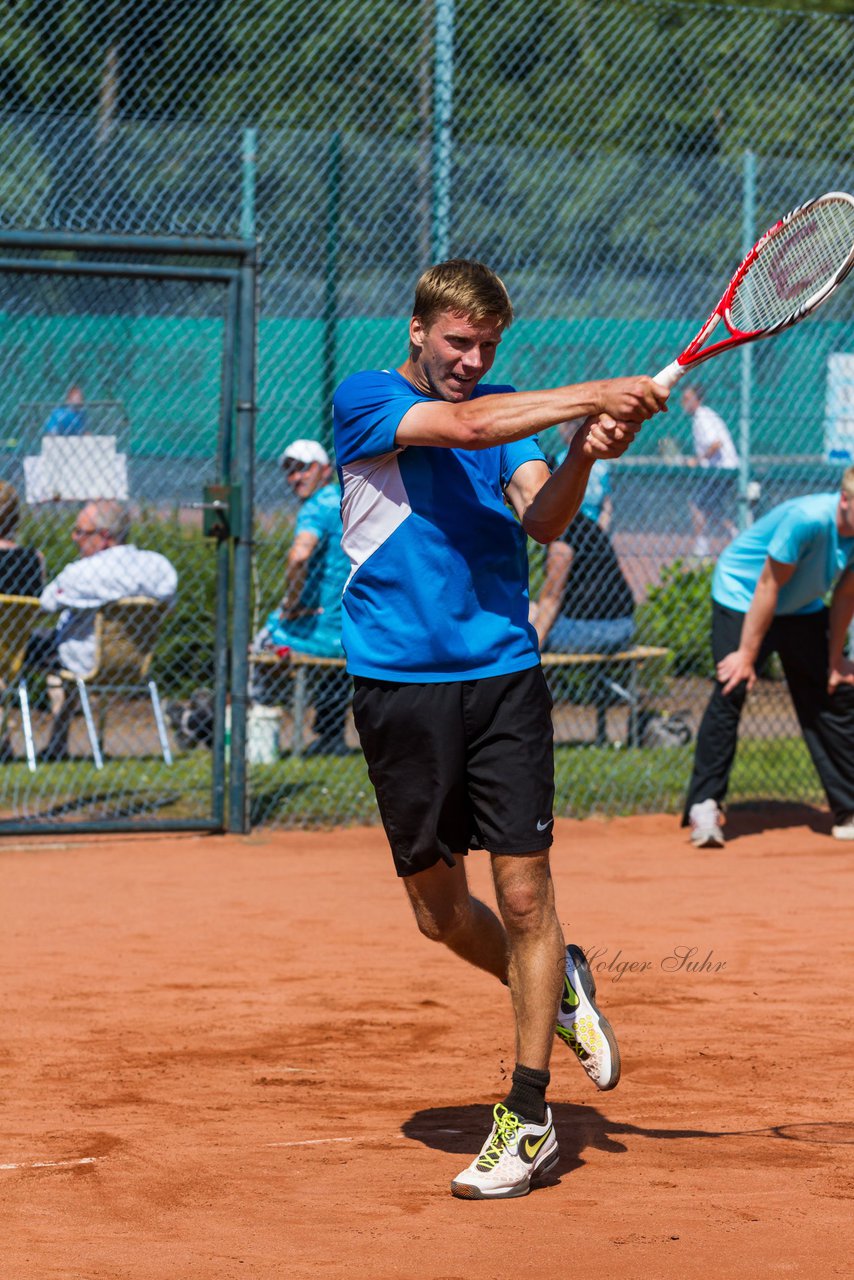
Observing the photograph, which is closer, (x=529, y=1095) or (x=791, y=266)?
(x=529, y=1095)

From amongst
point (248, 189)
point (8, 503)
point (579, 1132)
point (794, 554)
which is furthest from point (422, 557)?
point (248, 189)

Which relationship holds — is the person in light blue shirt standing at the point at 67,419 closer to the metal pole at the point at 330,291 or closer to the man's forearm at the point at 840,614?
the metal pole at the point at 330,291

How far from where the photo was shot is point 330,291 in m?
9.35

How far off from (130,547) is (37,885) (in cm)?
217

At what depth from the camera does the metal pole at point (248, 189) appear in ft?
29.9

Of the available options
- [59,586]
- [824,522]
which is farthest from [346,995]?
[59,586]

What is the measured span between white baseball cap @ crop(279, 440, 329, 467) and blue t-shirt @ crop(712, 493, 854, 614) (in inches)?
92.9

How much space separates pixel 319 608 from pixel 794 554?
2633mm

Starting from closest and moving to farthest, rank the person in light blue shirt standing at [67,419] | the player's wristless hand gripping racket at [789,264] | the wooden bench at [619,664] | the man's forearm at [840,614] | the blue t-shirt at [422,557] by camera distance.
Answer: the blue t-shirt at [422,557], the player's wristless hand gripping racket at [789,264], the man's forearm at [840,614], the person in light blue shirt standing at [67,419], the wooden bench at [619,664]

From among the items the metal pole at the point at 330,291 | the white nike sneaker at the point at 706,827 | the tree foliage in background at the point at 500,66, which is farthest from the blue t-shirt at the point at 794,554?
the metal pole at the point at 330,291

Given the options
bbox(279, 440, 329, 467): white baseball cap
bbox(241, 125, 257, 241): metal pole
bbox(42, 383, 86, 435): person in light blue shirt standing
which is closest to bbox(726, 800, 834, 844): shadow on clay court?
bbox(279, 440, 329, 467): white baseball cap

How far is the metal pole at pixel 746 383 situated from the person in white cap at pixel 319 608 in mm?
2207

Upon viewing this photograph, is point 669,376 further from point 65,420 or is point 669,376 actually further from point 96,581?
point 96,581

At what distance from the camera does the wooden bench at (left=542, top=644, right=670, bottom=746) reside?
8.89 meters
